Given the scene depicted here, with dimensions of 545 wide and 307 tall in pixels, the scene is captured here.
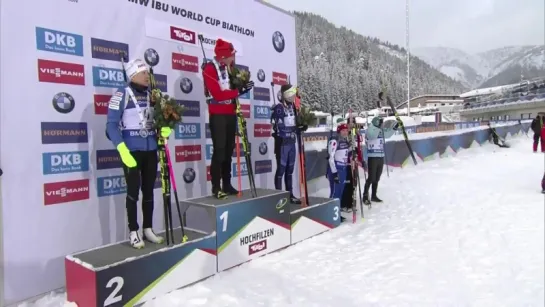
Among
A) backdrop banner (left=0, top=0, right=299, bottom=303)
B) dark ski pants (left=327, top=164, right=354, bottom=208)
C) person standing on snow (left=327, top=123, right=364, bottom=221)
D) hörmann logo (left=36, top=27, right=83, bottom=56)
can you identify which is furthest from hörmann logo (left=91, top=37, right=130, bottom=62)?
dark ski pants (left=327, top=164, right=354, bottom=208)

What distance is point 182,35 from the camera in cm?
423

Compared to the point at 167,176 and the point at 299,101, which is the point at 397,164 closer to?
the point at 299,101

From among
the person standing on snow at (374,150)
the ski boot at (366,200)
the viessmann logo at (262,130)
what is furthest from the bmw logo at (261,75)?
the ski boot at (366,200)

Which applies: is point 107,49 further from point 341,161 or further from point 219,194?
point 341,161

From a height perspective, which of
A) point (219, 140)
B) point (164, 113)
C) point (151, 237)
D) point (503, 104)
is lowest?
point (151, 237)

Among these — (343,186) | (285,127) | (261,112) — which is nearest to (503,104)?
(343,186)

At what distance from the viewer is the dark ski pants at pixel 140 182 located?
3.14 metres

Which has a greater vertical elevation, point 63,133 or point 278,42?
point 278,42

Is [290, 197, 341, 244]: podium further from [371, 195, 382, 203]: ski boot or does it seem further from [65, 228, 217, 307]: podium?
Answer: [371, 195, 382, 203]: ski boot

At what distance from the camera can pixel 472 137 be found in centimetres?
1455

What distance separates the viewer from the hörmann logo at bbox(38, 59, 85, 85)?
9.97ft

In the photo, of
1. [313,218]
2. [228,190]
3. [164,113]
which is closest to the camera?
[164,113]

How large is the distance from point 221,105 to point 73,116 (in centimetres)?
140

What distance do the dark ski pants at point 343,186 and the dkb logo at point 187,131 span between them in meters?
2.11
